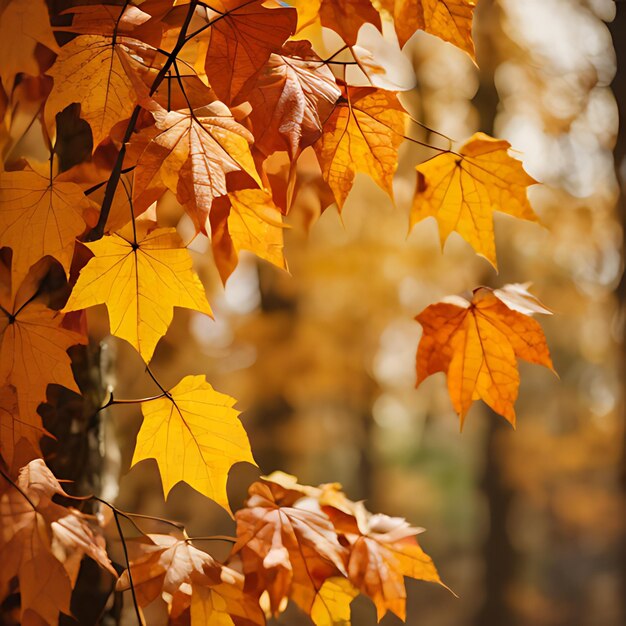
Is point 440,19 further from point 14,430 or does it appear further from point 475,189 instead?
point 14,430

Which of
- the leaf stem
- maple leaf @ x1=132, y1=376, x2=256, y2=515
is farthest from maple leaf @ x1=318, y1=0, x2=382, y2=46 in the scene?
the leaf stem

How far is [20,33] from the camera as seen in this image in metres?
0.51

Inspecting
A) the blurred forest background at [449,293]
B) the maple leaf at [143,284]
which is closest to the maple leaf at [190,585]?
the maple leaf at [143,284]

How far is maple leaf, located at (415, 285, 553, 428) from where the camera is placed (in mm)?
741

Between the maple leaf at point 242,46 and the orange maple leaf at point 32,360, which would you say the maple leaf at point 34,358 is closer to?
the orange maple leaf at point 32,360

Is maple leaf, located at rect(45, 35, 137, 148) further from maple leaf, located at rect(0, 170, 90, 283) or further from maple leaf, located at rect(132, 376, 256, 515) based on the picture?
maple leaf, located at rect(132, 376, 256, 515)

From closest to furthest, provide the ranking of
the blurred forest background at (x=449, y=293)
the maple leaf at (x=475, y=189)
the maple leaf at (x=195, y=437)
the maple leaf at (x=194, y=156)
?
the maple leaf at (x=194, y=156) → the maple leaf at (x=195, y=437) → the maple leaf at (x=475, y=189) → the blurred forest background at (x=449, y=293)

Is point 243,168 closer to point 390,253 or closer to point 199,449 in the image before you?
point 199,449

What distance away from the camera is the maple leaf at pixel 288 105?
0.56 m

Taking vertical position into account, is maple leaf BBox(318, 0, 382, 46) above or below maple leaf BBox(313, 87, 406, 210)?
above

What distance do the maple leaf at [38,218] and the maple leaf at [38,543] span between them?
208mm

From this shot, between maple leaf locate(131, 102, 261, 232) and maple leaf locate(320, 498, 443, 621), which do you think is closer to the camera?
maple leaf locate(131, 102, 261, 232)

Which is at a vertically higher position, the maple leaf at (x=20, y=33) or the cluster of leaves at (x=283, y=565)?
the maple leaf at (x=20, y=33)

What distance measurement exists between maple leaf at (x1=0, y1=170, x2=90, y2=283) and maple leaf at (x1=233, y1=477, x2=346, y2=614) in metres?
0.35
